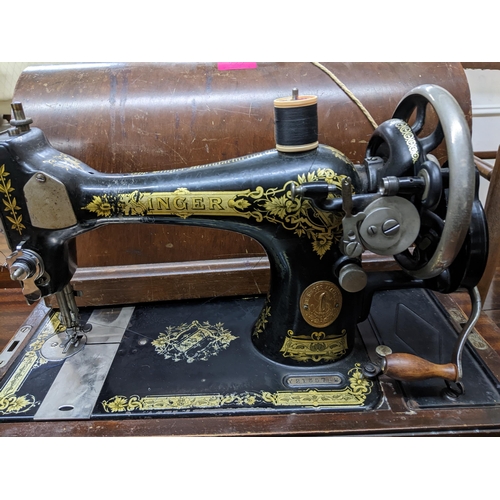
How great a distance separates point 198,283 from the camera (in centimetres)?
148

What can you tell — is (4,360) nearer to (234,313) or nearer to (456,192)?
(234,313)

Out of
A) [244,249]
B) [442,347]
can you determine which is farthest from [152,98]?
[442,347]

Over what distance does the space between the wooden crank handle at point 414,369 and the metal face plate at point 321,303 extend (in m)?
0.17

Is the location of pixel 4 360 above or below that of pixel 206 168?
below

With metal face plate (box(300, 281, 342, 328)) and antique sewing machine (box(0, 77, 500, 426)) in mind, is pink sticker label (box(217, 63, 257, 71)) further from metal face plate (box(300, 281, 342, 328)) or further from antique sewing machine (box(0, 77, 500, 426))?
metal face plate (box(300, 281, 342, 328))

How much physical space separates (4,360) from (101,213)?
56 cm

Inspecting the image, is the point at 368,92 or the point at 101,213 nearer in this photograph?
the point at 101,213

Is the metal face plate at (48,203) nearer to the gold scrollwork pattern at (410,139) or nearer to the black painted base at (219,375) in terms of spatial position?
the black painted base at (219,375)

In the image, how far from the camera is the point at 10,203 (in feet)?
3.42

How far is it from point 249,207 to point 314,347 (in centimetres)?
42

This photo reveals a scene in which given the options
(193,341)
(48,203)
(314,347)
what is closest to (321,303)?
(314,347)

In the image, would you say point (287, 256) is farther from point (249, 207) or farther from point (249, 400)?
point (249, 400)

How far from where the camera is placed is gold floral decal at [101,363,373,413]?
1075 millimetres

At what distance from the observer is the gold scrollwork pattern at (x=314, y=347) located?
3.77 ft
